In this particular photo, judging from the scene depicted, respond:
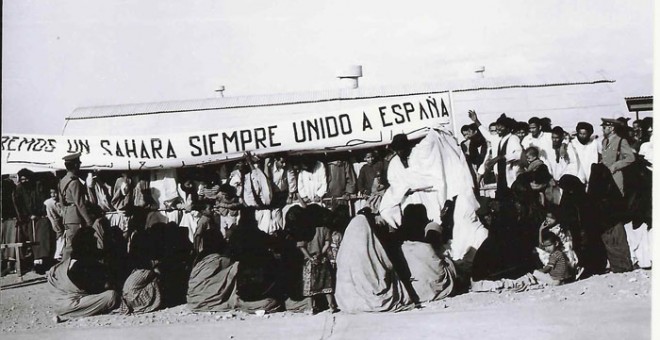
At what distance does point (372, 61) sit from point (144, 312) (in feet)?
8.33

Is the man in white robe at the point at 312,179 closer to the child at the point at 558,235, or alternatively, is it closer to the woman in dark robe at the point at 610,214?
the child at the point at 558,235

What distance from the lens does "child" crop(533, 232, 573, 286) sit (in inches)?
226

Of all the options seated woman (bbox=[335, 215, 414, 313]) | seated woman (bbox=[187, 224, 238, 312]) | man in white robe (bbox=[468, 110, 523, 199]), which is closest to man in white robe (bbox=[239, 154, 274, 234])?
seated woman (bbox=[187, 224, 238, 312])

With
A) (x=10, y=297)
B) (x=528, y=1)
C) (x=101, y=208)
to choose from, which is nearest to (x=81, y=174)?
(x=101, y=208)

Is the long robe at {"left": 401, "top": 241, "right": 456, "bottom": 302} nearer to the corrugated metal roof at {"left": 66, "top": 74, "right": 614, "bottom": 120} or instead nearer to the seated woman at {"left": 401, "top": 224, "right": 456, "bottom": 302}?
the seated woman at {"left": 401, "top": 224, "right": 456, "bottom": 302}

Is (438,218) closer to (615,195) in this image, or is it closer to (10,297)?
(615,195)

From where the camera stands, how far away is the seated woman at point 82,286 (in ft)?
19.1

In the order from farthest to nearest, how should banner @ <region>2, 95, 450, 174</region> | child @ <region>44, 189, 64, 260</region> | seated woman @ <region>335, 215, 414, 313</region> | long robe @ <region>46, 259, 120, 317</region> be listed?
child @ <region>44, 189, 64, 260</region>
banner @ <region>2, 95, 450, 174</region>
long robe @ <region>46, 259, 120, 317</region>
seated woman @ <region>335, 215, 414, 313</region>

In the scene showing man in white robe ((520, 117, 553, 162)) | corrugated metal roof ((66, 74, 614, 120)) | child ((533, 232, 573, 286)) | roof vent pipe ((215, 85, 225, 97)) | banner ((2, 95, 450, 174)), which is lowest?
child ((533, 232, 573, 286))

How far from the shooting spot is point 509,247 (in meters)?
5.79

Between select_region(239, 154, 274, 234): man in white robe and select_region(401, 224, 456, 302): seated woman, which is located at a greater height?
select_region(239, 154, 274, 234): man in white robe

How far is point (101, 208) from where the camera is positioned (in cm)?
601

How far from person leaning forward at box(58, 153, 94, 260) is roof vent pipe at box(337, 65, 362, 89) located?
212 centimetres

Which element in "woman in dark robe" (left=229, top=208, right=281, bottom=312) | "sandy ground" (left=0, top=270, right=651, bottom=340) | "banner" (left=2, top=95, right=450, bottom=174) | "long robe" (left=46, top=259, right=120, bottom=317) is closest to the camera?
"sandy ground" (left=0, top=270, right=651, bottom=340)
